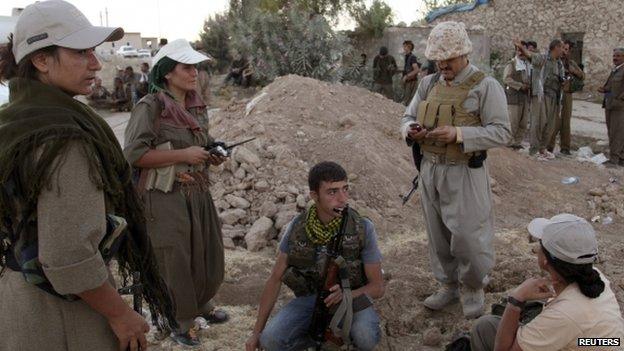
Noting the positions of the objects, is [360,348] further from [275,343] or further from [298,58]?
[298,58]

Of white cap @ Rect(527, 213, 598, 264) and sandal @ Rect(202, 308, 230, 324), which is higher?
white cap @ Rect(527, 213, 598, 264)

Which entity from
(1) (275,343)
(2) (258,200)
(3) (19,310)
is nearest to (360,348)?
(1) (275,343)

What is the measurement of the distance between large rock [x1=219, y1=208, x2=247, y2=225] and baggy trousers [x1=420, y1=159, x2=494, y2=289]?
2.42 m

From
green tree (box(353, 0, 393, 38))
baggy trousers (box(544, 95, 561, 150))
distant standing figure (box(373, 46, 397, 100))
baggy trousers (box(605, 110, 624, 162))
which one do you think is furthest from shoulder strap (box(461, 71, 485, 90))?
green tree (box(353, 0, 393, 38))

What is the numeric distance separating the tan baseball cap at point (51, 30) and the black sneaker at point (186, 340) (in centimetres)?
220

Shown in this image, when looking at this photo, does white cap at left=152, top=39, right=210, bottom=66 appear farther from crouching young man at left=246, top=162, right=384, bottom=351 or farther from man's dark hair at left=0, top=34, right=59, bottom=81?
man's dark hair at left=0, top=34, right=59, bottom=81

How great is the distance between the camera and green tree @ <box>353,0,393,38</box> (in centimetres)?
1628

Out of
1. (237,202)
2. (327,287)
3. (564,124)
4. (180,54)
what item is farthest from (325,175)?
(564,124)

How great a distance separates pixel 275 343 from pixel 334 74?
989 centimetres

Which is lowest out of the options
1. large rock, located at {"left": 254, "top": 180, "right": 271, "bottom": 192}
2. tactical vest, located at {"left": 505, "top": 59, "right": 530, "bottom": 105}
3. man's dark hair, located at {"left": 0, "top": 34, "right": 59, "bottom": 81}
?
large rock, located at {"left": 254, "top": 180, "right": 271, "bottom": 192}

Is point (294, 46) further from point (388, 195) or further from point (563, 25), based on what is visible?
point (563, 25)

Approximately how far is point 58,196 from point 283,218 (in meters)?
3.89

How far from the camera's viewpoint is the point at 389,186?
642cm

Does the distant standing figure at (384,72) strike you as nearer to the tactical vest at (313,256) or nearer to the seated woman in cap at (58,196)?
the tactical vest at (313,256)
